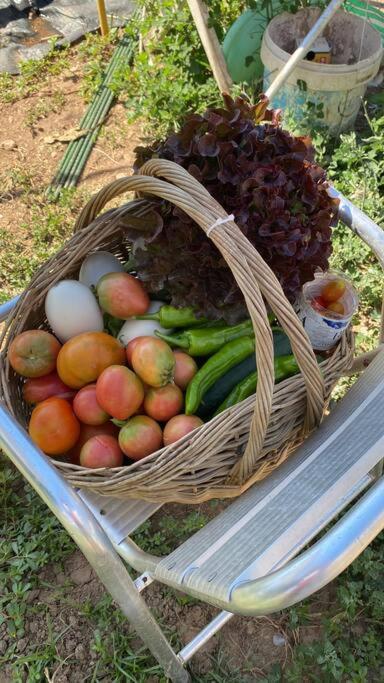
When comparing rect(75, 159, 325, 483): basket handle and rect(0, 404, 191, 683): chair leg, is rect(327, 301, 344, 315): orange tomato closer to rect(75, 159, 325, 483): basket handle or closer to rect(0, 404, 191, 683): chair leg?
rect(75, 159, 325, 483): basket handle

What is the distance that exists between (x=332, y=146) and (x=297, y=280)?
1.68 meters

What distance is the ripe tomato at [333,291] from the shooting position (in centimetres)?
118

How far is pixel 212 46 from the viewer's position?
2436 millimetres

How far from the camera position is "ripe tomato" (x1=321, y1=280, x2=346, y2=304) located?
118 centimetres

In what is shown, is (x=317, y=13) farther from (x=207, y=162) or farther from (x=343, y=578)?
(x=343, y=578)

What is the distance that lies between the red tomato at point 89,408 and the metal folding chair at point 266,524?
0.55ft

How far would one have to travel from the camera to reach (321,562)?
652mm

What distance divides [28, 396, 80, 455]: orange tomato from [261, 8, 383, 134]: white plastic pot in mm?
1802

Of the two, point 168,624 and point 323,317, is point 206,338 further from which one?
point 168,624

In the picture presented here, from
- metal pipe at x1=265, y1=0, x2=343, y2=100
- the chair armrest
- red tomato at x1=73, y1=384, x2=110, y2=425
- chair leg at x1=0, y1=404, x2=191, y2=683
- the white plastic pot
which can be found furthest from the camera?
the white plastic pot

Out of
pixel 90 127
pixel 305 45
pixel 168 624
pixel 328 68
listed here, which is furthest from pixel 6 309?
pixel 90 127

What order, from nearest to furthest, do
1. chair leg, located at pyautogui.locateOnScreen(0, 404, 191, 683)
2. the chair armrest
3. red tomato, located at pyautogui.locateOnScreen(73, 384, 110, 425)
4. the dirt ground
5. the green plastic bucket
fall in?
1. the chair armrest
2. chair leg, located at pyautogui.locateOnScreen(0, 404, 191, 683)
3. red tomato, located at pyautogui.locateOnScreen(73, 384, 110, 425)
4. the dirt ground
5. the green plastic bucket

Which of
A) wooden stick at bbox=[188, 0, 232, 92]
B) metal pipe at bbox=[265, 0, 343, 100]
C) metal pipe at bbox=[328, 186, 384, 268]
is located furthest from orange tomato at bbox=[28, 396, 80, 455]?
wooden stick at bbox=[188, 0, 232, 92]

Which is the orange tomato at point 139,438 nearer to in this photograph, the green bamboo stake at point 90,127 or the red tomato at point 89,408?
the red tomato at point 89,408
